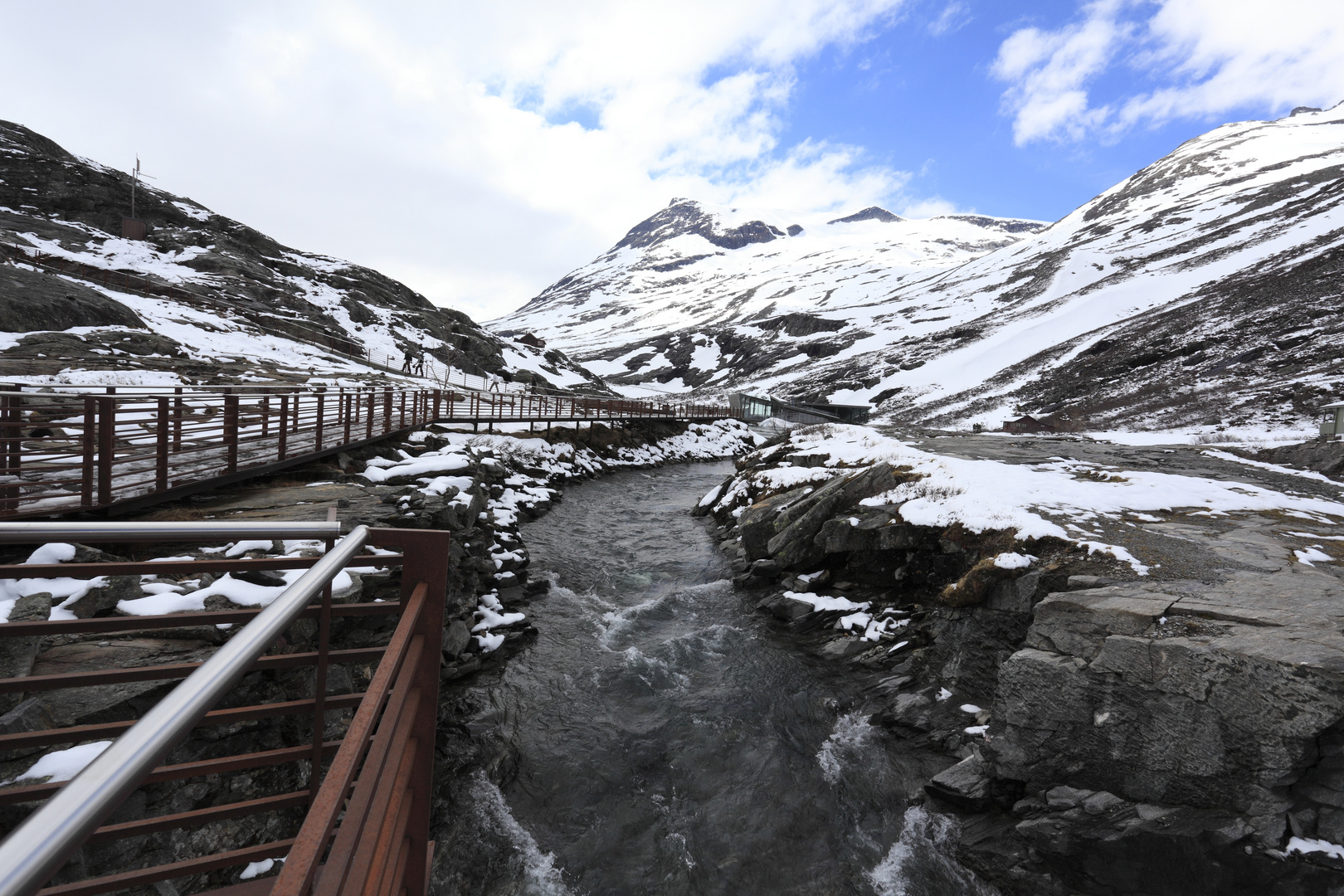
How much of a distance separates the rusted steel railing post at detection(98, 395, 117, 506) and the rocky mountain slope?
12.6 metres

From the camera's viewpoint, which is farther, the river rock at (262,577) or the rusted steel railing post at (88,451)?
the rusted steel railing post at (88,451)

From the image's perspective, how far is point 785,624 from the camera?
10531 millimetres

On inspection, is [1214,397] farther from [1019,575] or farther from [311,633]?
[311,633]

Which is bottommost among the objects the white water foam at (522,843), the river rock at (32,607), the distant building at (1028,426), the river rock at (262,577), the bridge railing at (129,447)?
the white water foam at (522,843)

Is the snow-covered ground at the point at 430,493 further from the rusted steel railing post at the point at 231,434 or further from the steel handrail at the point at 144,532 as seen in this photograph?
the rusted steel railing post at the point at 231,434

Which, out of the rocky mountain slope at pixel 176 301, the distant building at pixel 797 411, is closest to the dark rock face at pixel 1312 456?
the rocky mountain slope at pixel 176 301

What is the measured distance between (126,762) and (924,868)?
284 inches

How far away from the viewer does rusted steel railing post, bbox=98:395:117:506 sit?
21.3ft

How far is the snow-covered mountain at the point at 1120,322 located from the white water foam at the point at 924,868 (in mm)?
24737

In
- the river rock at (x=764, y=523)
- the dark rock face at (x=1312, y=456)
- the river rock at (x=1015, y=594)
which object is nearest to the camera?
the river rock at (x=1015, y=594)

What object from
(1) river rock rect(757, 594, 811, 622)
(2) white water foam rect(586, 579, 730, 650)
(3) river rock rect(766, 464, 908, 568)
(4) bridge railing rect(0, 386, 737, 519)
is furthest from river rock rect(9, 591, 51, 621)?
(3) river rock rect(766, 464, 908, 568)

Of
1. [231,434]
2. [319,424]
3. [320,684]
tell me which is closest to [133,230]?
Answer: [319,424]

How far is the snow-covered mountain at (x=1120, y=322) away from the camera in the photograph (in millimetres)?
29281

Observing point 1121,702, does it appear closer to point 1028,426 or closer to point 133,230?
point 1028,426
